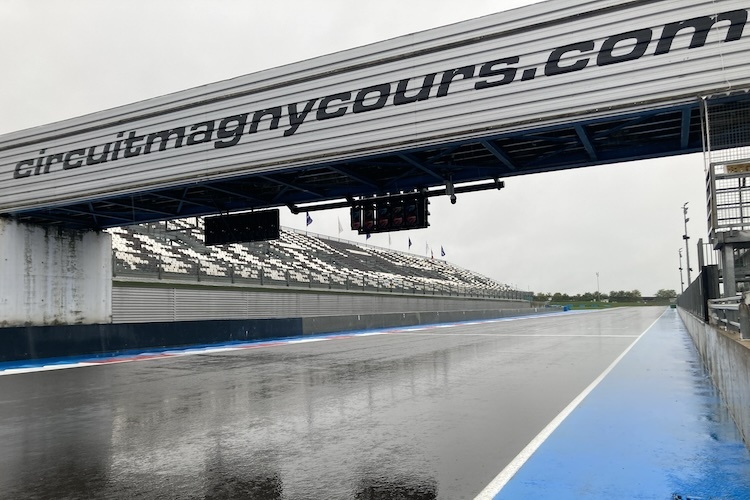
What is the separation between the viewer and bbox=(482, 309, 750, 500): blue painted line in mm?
4484

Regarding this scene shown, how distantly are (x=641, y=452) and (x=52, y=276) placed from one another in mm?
16956

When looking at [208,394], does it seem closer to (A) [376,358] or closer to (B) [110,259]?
(A) [376,358]

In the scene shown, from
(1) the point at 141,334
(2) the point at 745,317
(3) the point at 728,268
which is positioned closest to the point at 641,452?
(2) the point at 745,317

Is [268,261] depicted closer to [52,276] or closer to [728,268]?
[52,276]

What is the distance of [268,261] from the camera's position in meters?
40.8

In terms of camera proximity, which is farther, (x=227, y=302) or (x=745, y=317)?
(x=227, y=302)

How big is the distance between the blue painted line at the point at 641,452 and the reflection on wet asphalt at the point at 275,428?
0.45 meters

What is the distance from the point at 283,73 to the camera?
41.3 ft

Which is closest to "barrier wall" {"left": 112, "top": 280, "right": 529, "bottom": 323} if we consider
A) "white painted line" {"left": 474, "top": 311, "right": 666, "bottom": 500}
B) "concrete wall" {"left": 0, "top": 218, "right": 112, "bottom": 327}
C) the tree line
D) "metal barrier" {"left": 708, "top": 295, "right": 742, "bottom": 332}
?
"concrete wall" {"left": 0, "top": 218, "right": 112, "bottom": 327}

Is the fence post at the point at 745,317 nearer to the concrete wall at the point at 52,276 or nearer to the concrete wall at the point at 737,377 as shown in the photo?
the concrete wall at the point at 737,377

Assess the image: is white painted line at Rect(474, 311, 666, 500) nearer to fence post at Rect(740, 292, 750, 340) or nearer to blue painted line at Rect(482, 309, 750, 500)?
blue painted line at Rect(482, 309, 750, 500)

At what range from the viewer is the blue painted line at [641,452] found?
4.48m

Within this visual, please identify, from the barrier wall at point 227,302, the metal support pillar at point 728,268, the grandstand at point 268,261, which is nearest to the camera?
the metal support pillar at point 728,268

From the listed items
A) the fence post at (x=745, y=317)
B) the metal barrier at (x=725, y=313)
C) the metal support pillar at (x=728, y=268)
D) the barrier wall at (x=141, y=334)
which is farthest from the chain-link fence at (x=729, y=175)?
the barrier wall at (x=141, y=334)
